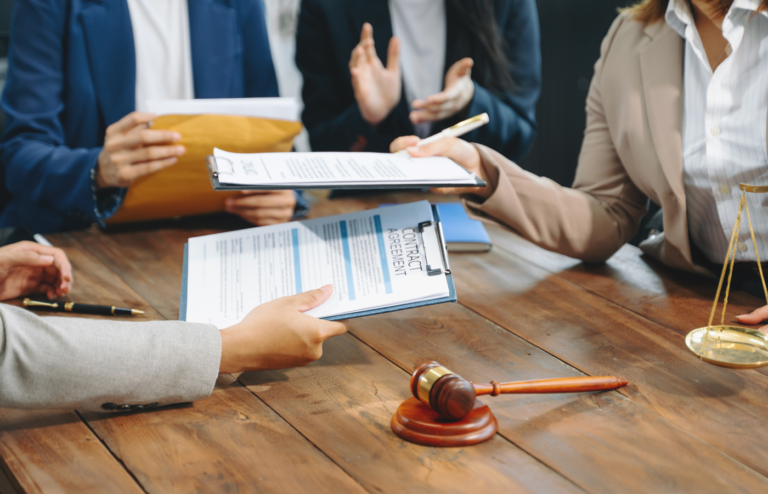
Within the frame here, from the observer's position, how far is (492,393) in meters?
0.78

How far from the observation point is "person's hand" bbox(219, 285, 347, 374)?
0.85 metres

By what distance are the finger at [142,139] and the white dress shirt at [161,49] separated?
42cm

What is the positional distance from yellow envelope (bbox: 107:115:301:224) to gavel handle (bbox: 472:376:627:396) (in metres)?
0.77

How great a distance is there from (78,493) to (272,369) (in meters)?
0.29

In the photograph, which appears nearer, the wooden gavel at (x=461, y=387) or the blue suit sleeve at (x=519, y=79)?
the wooden gavel at (x=461, y=387)

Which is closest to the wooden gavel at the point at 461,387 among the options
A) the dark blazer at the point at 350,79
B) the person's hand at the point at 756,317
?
the person's hand at the point at 756,317

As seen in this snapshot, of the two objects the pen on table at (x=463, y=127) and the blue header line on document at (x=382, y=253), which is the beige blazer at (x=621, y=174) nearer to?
the pen on table at (x=463, y=127)

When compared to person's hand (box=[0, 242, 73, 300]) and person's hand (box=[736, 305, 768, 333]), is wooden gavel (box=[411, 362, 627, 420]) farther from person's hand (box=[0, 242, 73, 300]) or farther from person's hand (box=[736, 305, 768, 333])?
person's hand (box=[0, 242, 73, 300])

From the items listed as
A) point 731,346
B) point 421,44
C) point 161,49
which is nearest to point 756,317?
point 731,346

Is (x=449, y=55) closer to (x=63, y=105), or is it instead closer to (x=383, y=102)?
(x=383, y=102)

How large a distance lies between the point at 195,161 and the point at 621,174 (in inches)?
35.8

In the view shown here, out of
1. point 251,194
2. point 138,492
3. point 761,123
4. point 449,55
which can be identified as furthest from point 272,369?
point 449,55

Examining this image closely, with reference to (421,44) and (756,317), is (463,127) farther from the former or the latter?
(421,44)

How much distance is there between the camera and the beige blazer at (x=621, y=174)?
3.98ft
